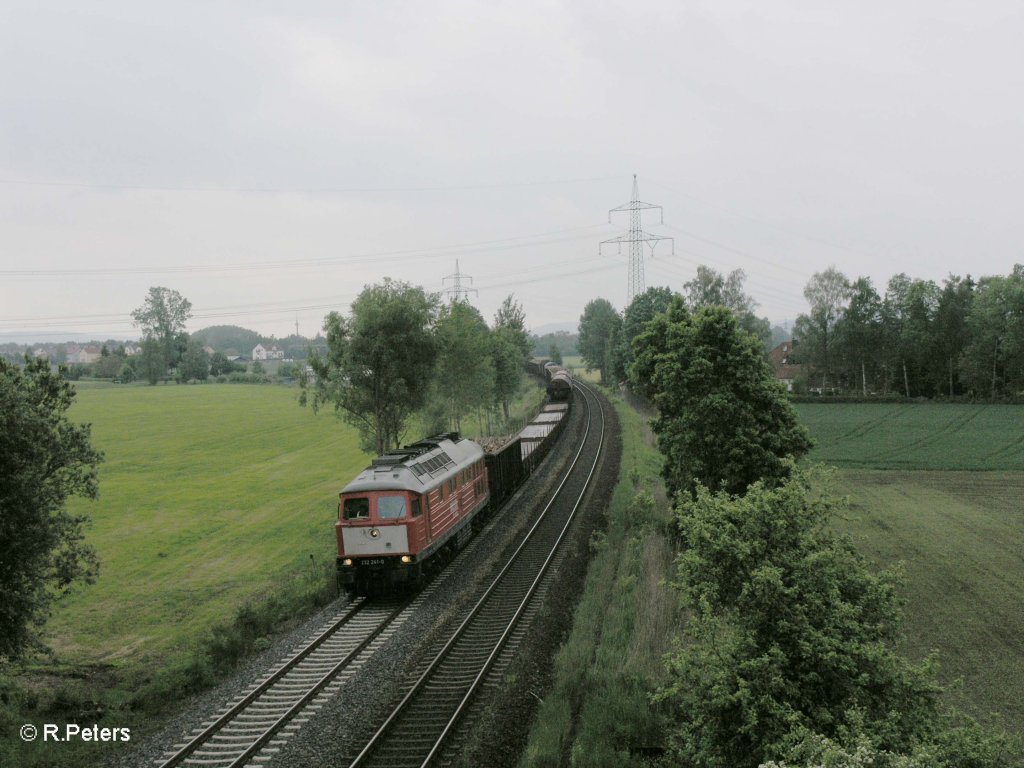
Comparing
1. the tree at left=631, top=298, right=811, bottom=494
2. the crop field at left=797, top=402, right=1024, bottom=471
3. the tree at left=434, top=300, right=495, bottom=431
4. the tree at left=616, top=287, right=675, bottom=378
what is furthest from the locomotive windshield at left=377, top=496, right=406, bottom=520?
the tree at left=616, top=287, right=675, bottom=378

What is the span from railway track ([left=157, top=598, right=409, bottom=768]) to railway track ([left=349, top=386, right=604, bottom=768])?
1795mm

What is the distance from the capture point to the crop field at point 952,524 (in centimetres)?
1992

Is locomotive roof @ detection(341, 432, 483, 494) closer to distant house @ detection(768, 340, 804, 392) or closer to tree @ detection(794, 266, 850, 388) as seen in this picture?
tree @ detection(794, 266, 850, 388)

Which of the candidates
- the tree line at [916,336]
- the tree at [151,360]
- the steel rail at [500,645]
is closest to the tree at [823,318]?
the tree line at [916,336]

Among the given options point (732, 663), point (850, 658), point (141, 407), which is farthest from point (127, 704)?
point (141, 407)

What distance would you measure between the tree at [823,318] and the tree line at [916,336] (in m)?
0.11

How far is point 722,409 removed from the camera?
23094 mm

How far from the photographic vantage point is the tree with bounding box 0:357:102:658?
47.2 ft

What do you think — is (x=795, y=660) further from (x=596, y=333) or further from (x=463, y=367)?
(x=596, y=333)

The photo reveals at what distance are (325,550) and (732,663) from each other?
21.8 metres

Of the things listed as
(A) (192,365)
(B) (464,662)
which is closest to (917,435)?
(B) (464,662)

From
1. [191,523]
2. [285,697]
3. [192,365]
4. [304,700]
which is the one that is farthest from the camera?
[192,365]

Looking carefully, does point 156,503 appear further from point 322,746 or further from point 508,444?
point 322,746

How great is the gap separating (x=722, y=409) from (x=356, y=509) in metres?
11.5
